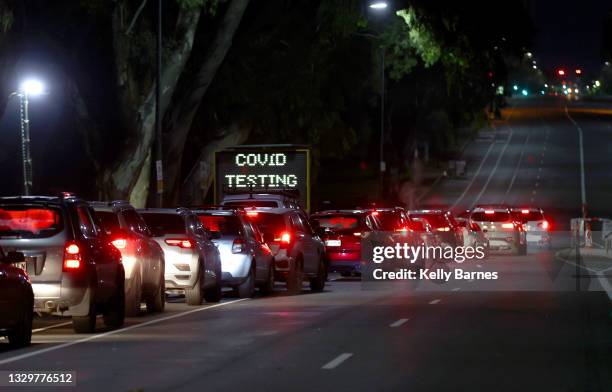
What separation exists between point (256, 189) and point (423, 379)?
32.0 m

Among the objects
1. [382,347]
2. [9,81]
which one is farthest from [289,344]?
[9,81]

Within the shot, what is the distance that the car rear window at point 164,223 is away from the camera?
2542 cm

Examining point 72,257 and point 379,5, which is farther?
point 379,5

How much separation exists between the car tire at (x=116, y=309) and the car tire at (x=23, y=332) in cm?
278

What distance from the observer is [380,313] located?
23.0 meters

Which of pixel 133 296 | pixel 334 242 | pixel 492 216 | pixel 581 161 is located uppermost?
pixel 581 161

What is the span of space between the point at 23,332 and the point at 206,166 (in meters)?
29.2

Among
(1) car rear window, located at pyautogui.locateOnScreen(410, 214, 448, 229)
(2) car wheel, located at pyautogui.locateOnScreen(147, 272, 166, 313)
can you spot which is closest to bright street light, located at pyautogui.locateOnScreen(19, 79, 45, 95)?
(2) car wheel, located at pyautogui.locateOnScreen(147, 272, 166, 313)

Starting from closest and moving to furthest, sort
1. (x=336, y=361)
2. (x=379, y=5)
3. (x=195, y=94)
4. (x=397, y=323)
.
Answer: (x=336, y=361)
(x=397, y=323)
(x=195, y=94)
(x=379, y=5)

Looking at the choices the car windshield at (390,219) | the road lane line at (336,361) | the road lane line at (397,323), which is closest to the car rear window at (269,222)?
the car windshield at (390,219)

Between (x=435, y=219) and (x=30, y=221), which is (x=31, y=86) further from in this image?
(x=30, y=221)

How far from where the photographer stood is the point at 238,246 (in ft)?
90.3

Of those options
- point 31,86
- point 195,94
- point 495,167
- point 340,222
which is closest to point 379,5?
point 195,94

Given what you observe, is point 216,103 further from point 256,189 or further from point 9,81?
point 9,81
